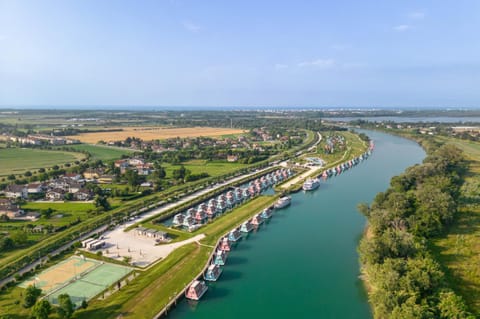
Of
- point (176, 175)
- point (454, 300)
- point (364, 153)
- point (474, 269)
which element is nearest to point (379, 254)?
point (454, 300)

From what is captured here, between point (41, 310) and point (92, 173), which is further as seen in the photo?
point (92, 173)

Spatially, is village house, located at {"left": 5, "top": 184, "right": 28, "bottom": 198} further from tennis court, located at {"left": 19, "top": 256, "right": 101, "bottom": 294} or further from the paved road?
tennis court, located at {"left": 19, "top": 256, "right": 101, "bottom": 294}

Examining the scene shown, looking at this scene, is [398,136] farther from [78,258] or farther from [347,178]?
[78,258]

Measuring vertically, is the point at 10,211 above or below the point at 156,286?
above

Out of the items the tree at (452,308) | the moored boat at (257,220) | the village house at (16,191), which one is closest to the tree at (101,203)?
the village house at (16,191)

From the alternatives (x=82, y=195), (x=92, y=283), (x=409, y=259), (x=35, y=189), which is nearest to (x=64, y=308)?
(x=92, y=283)

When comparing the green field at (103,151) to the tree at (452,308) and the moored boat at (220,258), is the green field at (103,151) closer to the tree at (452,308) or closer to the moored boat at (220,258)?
the moored boat at (220,258)

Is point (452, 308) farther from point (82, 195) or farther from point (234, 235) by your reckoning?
point (82, 195)
